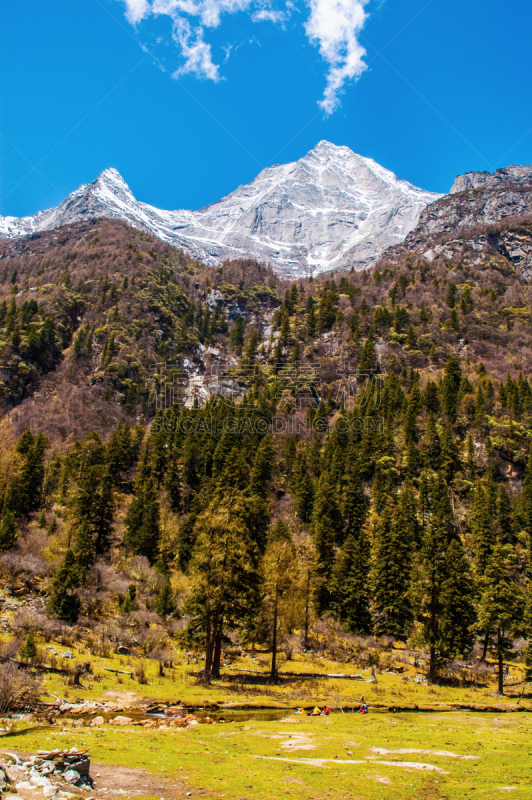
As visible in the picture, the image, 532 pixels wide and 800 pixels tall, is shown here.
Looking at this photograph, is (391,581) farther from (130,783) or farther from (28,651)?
(130,783)

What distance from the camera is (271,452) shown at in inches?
3204

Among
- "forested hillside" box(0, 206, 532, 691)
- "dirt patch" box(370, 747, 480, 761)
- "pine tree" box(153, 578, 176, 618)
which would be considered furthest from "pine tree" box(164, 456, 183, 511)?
"dirt patch" box(370, 747, 480, 761)

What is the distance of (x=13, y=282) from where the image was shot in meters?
155

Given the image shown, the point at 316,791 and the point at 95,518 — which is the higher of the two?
the point at 95,518

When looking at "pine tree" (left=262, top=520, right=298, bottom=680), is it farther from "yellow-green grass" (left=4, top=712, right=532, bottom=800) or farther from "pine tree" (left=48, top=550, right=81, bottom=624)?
"pine tree" (left=48, top=550, right=81, bottom=624)

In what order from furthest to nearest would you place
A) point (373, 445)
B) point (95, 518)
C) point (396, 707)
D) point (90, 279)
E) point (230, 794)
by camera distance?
1. point (90, 279)
2. point (373, 445)
3. point (95, 518)
4. point (396, 707)
5. point (230, 794)

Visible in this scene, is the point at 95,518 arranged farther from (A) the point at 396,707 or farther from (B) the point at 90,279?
(B) the point at 90,279

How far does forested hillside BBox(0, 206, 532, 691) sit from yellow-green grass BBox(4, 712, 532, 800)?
12448 mm

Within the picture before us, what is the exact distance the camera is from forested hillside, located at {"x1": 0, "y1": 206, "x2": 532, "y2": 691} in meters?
37.2

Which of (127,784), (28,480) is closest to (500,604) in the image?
(127,784)

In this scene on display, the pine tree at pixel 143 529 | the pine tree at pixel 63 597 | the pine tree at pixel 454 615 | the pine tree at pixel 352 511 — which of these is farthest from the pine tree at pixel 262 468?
the pine tree at pixel 63 597

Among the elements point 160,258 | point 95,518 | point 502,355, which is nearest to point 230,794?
point 95,518

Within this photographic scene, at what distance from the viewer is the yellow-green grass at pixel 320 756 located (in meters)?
12.2

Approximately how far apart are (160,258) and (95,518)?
161 meters
